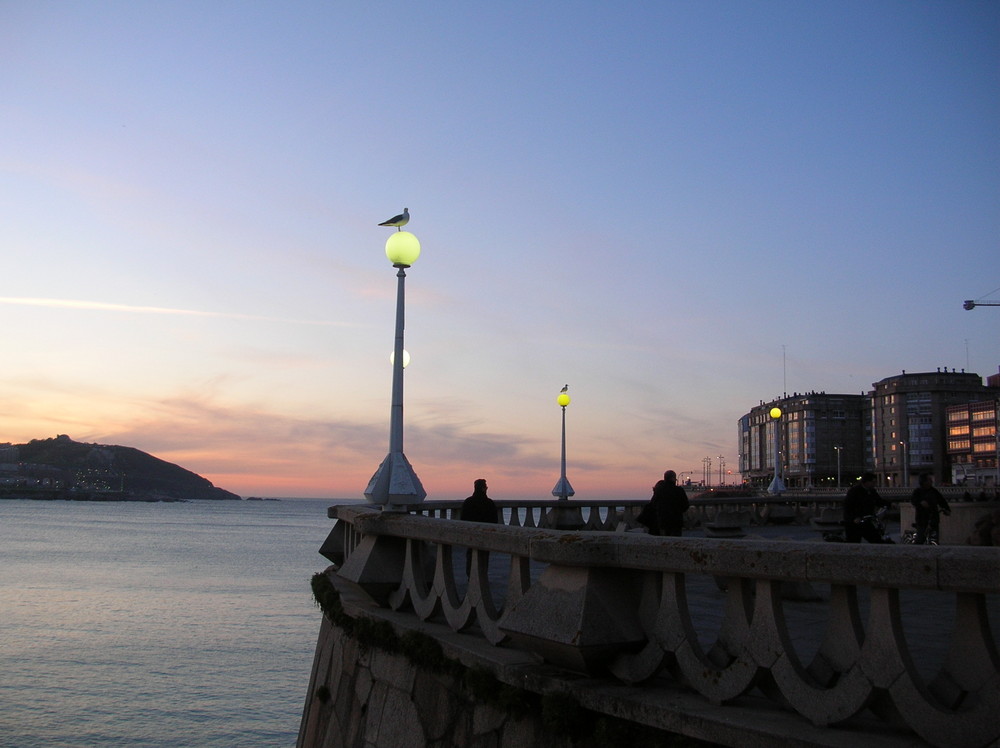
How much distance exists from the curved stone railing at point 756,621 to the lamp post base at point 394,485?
2.51 meters

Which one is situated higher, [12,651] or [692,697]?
[692,697]

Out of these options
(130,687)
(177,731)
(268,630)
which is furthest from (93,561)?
(177,731)

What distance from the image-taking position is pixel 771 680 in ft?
13.8

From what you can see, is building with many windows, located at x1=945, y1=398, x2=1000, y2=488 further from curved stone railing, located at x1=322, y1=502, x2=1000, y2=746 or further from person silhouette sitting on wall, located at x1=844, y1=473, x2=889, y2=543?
curved stone railing, located at x1=322, y1=502, x2=1000, y2=746

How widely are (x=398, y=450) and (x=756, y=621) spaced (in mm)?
5694

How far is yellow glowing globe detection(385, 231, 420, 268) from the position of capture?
382 inches

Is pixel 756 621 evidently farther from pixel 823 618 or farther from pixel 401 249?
pixel 401 249

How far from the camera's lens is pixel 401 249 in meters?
9.73

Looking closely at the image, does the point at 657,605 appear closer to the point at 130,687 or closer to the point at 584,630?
the point at 584,630

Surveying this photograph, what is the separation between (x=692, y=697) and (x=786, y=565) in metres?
0.94

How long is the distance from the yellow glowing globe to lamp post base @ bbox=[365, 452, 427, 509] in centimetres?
222

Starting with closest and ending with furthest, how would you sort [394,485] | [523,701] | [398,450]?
[523,701]
[394,485]
[398,450]

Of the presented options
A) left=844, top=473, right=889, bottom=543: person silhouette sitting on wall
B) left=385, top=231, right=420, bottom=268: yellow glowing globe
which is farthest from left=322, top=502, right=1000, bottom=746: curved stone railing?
left=844, top=473, right=889, bottom=543: person silhouette sitting on wall

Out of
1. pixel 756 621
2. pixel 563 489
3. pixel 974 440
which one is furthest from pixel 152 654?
pixel 974 440
